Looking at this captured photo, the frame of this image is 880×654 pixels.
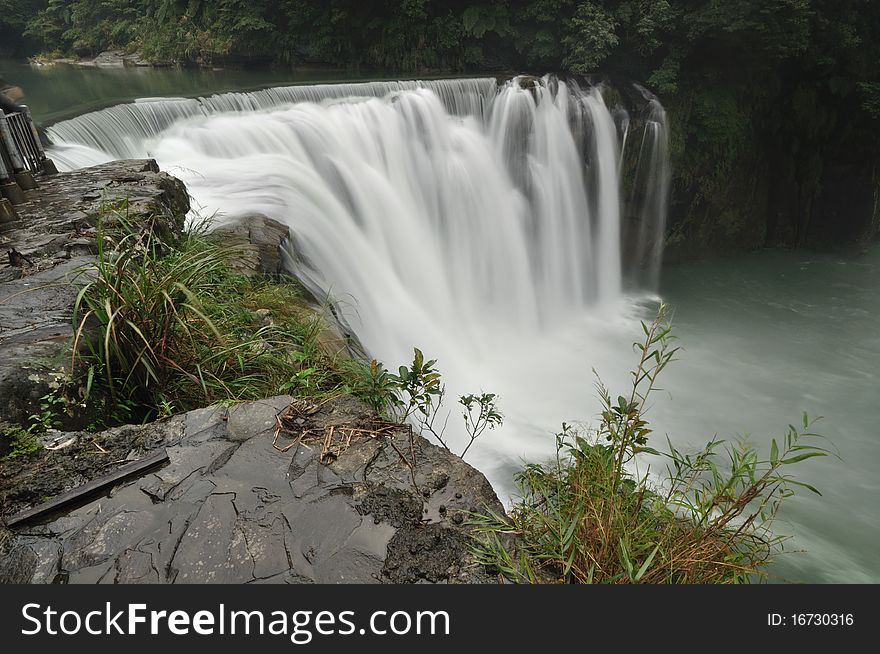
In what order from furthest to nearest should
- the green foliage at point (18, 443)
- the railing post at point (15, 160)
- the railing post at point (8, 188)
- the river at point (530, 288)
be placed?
1. the river at point (530, 288)
2. the railing post at point (15, 160)
3. the railing post at point (8, 188)
4. the green foliage at point (18, 443)

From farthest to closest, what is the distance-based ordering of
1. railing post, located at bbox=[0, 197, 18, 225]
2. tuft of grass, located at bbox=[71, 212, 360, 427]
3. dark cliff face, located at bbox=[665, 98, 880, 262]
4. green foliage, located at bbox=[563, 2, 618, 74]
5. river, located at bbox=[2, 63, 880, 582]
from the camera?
dark cliff face, located at bbox=[665, 98, 880, 262] < green foliage, located at bbox=[563, 2, 618, 74] < river, located at bbox=[2, 63, 880, 582] < railing post, located at bbox=[0, 197, 18, 225] < tuft of grass, located at bbox=[71, 212, 360, 427]

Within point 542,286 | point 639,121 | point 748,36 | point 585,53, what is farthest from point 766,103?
point 542,286

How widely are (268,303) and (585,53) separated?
36.4 ft

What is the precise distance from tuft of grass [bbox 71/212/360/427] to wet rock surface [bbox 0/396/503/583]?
28 centimetres

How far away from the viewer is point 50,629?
1.62 metres

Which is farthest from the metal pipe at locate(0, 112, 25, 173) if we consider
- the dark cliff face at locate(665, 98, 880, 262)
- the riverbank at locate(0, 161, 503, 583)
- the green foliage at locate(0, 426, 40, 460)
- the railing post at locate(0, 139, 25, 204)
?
the dark cliff face at locate(665, 98, 880, 262)

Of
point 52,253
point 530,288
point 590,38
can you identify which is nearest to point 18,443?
point 52,253

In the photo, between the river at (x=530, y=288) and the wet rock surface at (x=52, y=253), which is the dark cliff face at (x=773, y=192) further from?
the wet rock surface at (x=52, y=253)

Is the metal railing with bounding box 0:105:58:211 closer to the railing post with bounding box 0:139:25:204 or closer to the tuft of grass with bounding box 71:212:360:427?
the railing post with bounding box 0:139:25:204

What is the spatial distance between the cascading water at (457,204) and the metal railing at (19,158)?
4.93 ft

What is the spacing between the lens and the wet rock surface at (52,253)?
7.99 feet

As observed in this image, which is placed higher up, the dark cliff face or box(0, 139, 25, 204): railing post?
box(0, 139, 25, 204): railing post

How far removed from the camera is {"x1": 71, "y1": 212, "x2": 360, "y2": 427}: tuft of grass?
258 centimetres

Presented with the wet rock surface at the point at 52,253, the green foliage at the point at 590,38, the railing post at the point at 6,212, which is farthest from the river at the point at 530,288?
the railing post at the point at 6,212
